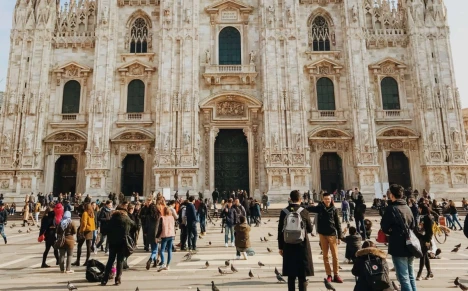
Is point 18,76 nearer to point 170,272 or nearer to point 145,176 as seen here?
point 145,176

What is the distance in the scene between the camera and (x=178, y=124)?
2655 cm

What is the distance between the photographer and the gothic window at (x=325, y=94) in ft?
93.0

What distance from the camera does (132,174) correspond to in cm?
2783

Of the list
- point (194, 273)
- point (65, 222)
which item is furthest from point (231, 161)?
point (194, 273)

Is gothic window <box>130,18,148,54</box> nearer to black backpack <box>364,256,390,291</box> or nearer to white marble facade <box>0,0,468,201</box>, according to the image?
white marble facade <box>0,0,468,201</box>

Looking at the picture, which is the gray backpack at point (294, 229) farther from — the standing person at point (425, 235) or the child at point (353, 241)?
the standing person at point (425, 235)

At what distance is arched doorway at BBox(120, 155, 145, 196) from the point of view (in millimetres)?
27562

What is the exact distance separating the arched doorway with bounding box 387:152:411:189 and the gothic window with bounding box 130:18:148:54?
21.1 metres

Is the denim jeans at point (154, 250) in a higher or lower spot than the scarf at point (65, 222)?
lower

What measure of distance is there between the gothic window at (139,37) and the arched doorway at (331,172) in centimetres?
1668

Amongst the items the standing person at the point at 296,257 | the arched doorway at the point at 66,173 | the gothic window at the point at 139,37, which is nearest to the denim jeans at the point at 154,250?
the standing person at the point at 296,257

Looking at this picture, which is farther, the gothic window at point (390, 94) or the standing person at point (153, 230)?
the gothic window at point (390, 94)

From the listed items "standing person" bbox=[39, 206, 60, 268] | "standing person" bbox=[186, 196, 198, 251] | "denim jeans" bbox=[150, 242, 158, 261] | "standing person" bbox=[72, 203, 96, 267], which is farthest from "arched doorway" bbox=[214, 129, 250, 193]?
"standing person" bbox=[39, 206, 60, 268]

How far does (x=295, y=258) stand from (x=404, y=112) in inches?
1024
